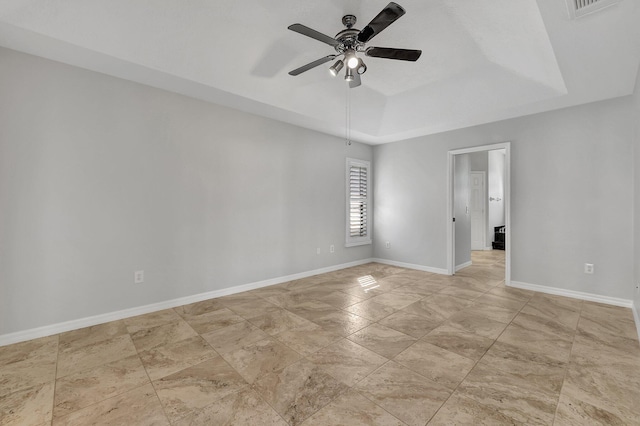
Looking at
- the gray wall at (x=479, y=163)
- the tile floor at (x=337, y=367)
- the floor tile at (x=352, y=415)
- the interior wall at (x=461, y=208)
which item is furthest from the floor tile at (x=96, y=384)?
the gray wall at (x=479, y=163)

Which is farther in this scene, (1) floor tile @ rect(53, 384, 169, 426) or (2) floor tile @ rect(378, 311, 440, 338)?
(2) floor tile @ rect(378, 311, 440, 338)

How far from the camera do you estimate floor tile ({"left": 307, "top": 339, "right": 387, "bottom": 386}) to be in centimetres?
203

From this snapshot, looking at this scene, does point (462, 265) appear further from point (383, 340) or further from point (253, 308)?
point (253, 308)

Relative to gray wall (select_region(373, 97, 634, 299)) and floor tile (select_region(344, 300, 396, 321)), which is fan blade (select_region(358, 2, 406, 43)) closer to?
floor tile (select_region(344, 300, 396, 321))

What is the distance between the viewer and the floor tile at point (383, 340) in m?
2.40

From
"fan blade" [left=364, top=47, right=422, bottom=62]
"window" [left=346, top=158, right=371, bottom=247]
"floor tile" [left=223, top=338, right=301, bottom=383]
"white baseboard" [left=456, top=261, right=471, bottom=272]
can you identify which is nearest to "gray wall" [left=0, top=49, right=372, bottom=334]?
"window" [left=346, top=158, right=371, bottom=247]

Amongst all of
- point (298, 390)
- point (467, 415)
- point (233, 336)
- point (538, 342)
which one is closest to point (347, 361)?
point (298, 390)

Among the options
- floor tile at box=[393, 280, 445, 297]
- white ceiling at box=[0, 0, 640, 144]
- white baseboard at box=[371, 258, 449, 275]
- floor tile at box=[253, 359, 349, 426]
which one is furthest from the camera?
white baseboard at box=[371, 258, 449, 275]

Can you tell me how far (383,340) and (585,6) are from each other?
3065 millimetres

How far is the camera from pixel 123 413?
1.67m

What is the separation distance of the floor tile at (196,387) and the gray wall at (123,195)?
1593mm

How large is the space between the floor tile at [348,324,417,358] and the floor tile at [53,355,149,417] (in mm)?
1769

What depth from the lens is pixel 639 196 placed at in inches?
115

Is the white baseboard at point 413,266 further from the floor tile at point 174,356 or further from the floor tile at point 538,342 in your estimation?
the floor tile at point 174,356
